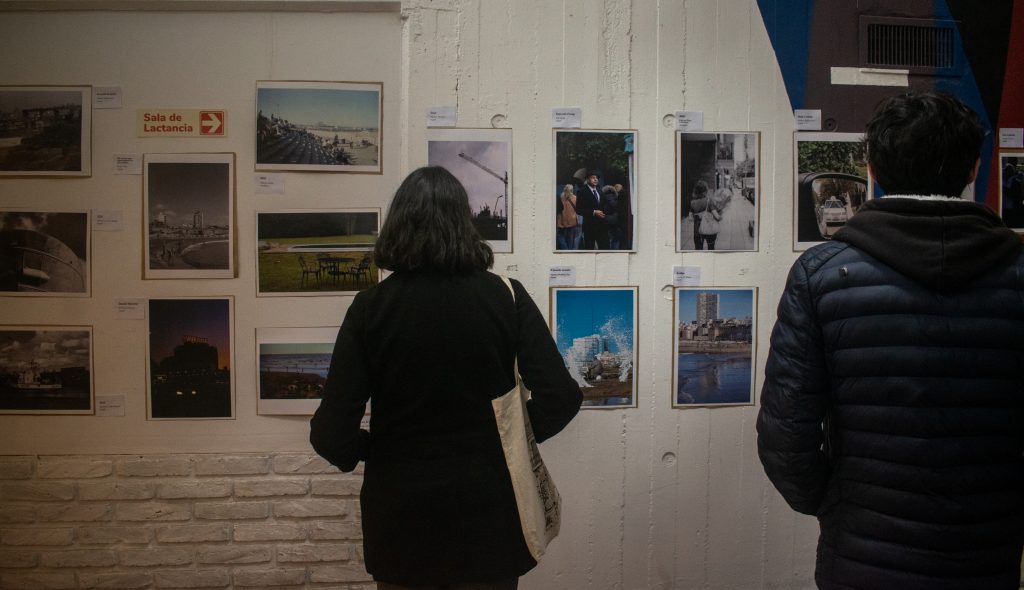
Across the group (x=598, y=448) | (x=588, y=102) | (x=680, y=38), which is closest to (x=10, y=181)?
(x=588, y=102)

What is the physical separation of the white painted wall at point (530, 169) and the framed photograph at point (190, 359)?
0.16ft

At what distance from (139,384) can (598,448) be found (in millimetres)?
1806

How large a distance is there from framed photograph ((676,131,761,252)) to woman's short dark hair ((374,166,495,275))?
1185 millimetres

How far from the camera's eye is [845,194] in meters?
2.51

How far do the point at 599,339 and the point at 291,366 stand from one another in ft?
3.95

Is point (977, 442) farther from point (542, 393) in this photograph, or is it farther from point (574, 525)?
point (574, 525)

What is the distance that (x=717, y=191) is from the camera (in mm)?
2463

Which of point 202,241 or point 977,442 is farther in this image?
point 202,241
